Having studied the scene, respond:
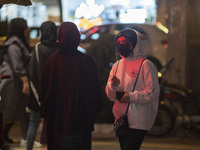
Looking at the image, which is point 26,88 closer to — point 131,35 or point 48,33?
point 48,33

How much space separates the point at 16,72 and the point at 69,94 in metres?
2.47

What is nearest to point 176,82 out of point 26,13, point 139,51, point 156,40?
point 156,40

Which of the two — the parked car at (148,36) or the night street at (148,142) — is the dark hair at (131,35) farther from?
the parked car at (148,36)

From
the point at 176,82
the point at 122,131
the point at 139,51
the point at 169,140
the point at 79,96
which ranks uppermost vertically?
the point at 139,51

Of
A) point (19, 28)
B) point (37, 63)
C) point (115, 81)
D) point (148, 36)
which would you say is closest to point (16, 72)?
point (19, 28)

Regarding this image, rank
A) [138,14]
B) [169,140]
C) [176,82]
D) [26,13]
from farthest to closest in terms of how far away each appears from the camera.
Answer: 1. [138,14]
2. [26,13]
3. [176,82]
4. [169,140]

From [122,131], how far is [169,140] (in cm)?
463

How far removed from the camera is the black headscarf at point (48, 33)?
245 inches

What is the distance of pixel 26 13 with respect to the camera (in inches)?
799

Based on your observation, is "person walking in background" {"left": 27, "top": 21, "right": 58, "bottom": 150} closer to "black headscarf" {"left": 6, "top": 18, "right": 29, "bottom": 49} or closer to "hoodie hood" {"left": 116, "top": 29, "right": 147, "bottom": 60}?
"black headscarf" {"left": 6, "top": 18, "right": 29, "bottom": 49}

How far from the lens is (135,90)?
4.74 m

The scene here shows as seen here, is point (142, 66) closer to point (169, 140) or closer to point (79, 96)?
point (79, 96)

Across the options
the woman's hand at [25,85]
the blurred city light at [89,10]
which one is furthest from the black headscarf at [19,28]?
the blurred city light at [89,10]

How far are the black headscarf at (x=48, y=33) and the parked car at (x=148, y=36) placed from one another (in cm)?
641
